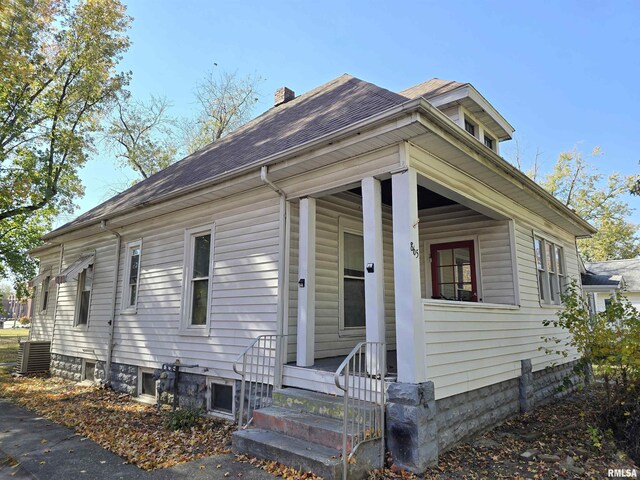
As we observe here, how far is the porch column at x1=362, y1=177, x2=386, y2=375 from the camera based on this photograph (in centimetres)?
408

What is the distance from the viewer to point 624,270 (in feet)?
67.7

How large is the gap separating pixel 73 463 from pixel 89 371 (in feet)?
18.7

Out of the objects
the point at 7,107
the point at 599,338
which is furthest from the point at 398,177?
the point at 7,107

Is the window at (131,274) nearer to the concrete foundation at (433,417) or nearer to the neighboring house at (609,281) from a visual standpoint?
the concrete foundation at (433,417)

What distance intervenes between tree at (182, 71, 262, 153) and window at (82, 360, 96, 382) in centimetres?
1470

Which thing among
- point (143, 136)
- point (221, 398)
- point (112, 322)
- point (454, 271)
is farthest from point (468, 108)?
point (143, 136)

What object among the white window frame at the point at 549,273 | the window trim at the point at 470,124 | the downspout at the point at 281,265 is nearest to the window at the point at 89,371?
the downspout at the point at 281,265

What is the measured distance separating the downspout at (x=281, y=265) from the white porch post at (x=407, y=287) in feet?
5.76

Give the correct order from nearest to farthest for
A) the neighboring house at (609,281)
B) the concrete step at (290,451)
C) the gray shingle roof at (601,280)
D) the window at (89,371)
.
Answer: the concrete step at (290,451) < the window at (89,371) < the gray shingle roof at (601,280) < the neighboring house at (609,281)

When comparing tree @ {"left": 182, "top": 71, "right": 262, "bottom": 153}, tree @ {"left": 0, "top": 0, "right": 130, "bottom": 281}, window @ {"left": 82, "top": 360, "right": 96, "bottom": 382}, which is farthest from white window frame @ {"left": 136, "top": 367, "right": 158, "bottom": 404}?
tree @ {"left": 182, "top": 71, "right": 262, "bottom": 153}

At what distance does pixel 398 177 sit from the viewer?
4.16 m

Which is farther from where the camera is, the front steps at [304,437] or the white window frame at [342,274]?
the white window frame at [342,274]

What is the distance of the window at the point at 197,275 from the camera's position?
261 inches

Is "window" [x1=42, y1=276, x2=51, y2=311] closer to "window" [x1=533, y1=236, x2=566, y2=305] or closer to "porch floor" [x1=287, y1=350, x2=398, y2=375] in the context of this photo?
"porch floor" [x1=287, y1=350, x2=398, y2=375]
